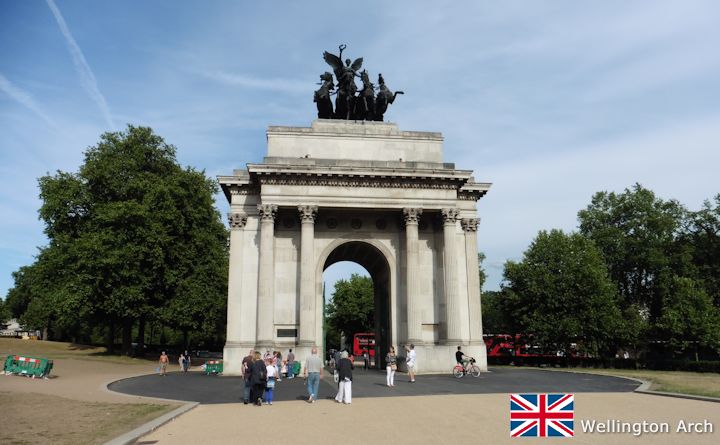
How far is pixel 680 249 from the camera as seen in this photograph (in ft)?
206

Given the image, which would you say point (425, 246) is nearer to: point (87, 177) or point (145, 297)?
point (145, 297)

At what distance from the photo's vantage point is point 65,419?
46.8 ft

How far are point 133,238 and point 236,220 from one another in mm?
12327

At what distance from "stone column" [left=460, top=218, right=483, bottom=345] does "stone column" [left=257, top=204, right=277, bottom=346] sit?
1397cm

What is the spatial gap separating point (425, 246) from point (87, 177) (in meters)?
30.0

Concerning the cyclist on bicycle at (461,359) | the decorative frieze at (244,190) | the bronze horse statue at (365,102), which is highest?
the bronze horse statue at (365,102)

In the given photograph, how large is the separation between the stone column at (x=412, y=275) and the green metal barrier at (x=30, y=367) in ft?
69.5

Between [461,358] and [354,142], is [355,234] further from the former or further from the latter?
[461,358]

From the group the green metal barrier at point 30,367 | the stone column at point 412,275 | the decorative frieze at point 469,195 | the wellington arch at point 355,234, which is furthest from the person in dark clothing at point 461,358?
the green metal barrier at point 30,367

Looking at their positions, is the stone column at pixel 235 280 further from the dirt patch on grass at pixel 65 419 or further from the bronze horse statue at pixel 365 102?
the dirt patch on grass at pixel 65 419

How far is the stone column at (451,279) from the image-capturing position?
118 feet

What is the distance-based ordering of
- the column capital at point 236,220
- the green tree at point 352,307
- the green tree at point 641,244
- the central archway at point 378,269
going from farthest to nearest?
1. the green tree at point 352,307
2. the green tree at point 641,244
3. the central archway at point 378,269
4. the column capital at point 236,220

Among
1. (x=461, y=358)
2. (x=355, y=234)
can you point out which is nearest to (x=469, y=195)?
(x=355, y=234)

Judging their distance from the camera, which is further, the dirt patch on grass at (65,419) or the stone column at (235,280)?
the stone column at (235,280)
